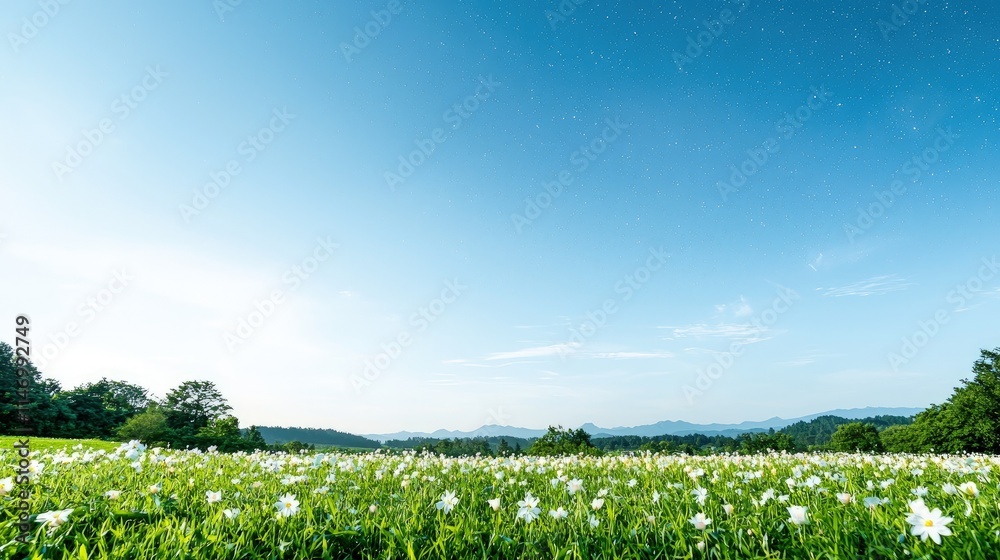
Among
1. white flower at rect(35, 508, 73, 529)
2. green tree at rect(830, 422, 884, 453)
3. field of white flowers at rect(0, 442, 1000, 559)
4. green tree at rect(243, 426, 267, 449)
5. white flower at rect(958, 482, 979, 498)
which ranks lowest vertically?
green tree at rect(830, 422, 884, 453)

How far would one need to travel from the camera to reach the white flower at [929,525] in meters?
2.69

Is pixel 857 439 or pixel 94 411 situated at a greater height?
pixel 94 411

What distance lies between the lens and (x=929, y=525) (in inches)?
111

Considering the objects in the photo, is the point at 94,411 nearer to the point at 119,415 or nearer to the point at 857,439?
the point at 119,415

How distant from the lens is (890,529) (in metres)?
3.18

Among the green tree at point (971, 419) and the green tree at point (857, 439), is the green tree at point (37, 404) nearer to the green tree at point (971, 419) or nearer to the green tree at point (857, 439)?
the green tree at point (971, 419)

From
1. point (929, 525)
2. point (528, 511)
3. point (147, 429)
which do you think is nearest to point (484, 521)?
point (528, 511)

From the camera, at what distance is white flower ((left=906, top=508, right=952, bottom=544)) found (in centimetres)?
269

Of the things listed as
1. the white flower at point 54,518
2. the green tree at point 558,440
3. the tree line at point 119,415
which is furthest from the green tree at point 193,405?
the white flower at point 54,518

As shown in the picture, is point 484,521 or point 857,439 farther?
point 857,439

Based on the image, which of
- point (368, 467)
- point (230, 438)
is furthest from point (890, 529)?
point (230, 438)

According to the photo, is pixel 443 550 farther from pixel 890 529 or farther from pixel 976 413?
pixel 976 413

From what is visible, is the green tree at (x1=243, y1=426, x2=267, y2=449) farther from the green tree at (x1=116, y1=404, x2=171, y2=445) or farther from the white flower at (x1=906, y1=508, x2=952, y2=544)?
the white flower at (x1=906, y1=508, x2=952, y2=544)

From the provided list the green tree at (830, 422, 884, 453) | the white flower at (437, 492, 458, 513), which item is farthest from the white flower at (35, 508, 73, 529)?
the green tree at (830, 422, 884, 453)
